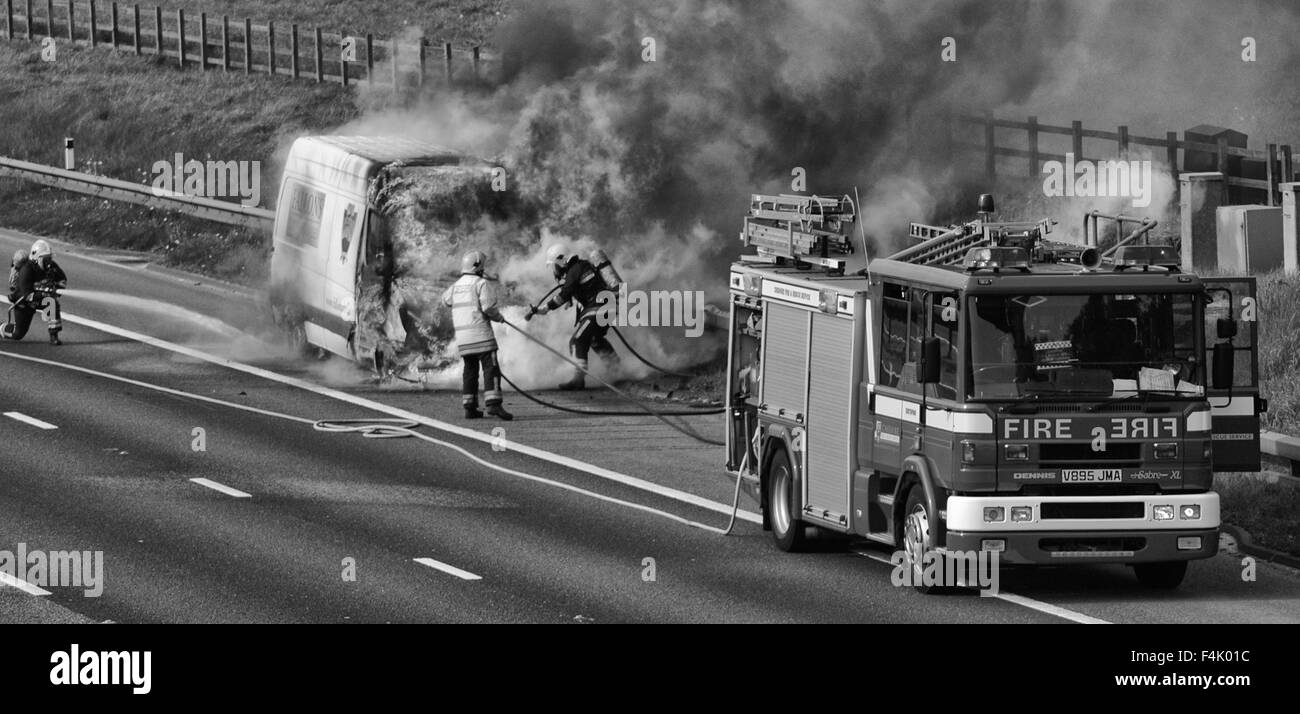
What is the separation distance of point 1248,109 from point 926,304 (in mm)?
23991

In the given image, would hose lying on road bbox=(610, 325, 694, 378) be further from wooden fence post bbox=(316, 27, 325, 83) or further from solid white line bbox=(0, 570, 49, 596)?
wooden fence post bbox=(316, 27, 325, 83)

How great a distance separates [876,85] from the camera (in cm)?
2805

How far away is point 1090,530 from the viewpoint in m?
14.6

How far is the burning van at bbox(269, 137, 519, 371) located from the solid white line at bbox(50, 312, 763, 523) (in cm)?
84

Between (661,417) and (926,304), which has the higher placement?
(926,304)

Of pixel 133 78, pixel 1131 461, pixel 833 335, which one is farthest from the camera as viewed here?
pixel 133 78

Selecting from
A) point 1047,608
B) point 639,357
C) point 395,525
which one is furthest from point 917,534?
point 639,357

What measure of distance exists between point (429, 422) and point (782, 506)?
22.3 feet

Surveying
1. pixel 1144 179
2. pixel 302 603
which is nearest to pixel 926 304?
pixel 302 603

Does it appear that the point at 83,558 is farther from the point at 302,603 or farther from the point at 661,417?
the point at 661,417

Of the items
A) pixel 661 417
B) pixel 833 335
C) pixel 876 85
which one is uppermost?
pixel 876 85

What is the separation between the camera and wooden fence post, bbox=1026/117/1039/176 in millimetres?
31250

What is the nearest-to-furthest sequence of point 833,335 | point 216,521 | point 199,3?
1. point 833,335
2. point 216,521
3. point 199,3

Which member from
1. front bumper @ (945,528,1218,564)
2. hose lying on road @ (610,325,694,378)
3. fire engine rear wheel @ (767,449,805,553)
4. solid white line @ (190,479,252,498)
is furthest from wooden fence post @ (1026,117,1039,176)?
front bumper @ (945,528,1218,564)
